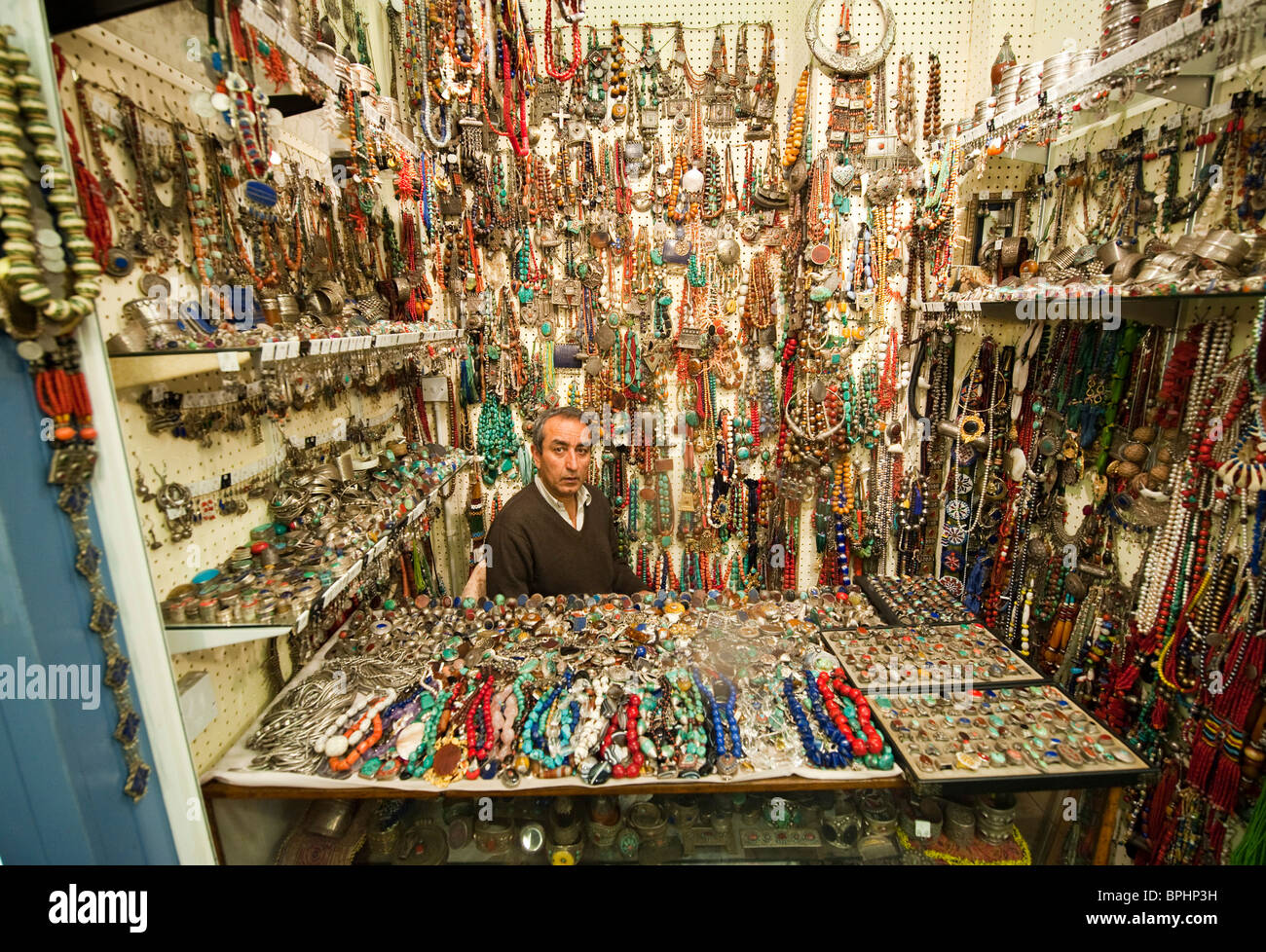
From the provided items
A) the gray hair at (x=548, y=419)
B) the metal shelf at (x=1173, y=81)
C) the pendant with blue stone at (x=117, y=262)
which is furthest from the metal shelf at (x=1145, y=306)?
the pendant with blue stone at (x=117, y=262)

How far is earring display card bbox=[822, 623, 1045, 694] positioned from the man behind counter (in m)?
1.42

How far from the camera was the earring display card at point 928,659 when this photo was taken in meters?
2.19

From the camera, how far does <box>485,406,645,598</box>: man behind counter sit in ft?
10.6

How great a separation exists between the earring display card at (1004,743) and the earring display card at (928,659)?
0.06m

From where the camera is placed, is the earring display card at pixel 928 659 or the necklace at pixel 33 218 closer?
the necklace at pixel 33 218

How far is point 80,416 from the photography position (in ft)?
4.28

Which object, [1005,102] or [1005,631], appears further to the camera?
[1005,631]

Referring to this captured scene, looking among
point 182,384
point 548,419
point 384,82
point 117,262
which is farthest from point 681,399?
point 117,262

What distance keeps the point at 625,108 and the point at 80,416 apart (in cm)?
335

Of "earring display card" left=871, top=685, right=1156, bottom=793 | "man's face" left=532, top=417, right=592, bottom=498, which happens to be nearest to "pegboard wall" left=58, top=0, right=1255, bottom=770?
"man's face" left=532, top=417, right=592, bottom=498

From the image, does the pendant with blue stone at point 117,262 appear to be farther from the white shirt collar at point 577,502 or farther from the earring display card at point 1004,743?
the earring display card at point 1004,743

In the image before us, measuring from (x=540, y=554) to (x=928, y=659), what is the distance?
1.96m
